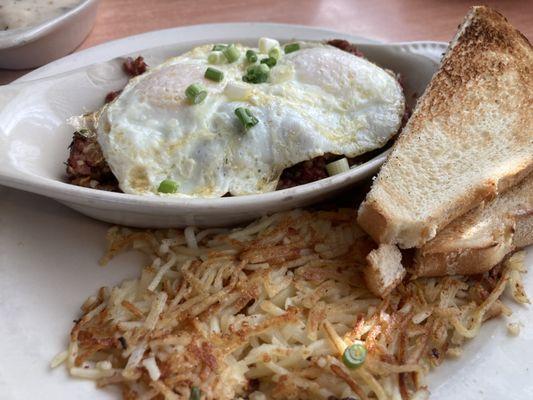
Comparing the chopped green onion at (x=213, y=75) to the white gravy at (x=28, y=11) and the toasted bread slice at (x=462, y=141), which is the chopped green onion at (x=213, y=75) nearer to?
the toasted bread slice at (x=462, y=141)

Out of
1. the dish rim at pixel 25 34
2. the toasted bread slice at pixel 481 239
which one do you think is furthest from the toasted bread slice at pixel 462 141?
the dish rim at pixel 25 34

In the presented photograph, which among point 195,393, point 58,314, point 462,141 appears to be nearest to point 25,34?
point 58,314

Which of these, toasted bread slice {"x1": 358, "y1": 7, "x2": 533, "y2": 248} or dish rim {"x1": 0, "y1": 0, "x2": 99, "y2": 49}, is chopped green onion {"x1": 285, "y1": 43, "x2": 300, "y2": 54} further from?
dish rim {"x1": 0, "y1": 0, "x2": 99, "y2": 49}

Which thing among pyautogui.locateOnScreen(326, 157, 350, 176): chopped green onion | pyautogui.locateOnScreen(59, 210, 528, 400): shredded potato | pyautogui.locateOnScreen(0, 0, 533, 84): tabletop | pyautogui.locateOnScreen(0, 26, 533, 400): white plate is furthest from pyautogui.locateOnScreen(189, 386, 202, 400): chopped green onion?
pyautogui.locateOnScreen(0, 0, 533, 84): tabletop

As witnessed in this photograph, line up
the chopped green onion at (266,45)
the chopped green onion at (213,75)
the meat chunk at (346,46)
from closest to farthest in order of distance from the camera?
the chopped green onion at (213,75), the chopped green onion at (266,45), the meat chunk at (346,46)

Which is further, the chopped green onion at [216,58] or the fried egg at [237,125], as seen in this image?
the chopped green onion at [216,58]

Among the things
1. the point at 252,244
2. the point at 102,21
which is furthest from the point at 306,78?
the point at 102,21

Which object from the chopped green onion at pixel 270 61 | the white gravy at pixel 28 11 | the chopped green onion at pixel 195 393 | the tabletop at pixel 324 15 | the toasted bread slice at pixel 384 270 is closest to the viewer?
the chopped green onion at pixel 195 393
